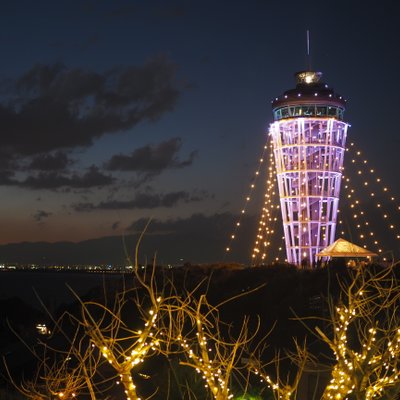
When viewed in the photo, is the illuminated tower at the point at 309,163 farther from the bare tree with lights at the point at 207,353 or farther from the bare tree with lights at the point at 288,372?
the bare tree with lights at the point at 207,353

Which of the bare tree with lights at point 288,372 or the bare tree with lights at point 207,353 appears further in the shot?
the bare tree with lights at point 288,372

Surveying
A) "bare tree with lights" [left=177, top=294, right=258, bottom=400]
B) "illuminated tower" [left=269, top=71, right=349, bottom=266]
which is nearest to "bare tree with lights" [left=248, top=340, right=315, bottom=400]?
"bare tree with lights" [left=177, top=294, right=258, bottom=400]

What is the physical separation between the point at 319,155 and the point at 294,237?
4733 millimetres

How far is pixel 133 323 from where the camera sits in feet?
109

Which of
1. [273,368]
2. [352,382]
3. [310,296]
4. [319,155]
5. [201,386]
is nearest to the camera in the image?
[352,382]

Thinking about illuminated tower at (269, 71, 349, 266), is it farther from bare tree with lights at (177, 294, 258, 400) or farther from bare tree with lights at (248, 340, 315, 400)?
bare tree with lights at (177, 294, 258, 400)

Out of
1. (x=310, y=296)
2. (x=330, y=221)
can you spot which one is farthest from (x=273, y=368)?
(x=330, y=221)

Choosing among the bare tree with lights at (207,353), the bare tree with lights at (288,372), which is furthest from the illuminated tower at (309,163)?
the bare tree with lights at (207,353)

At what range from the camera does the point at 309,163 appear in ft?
125

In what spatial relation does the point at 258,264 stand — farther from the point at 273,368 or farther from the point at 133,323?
the point at 273,368

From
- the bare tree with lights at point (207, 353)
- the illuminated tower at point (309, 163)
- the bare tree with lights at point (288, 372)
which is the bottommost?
the bare tree with lights at point (288, 372)

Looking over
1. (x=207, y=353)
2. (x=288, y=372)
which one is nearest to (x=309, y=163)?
(x=288, y=372)

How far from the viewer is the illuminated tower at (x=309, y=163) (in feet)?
125

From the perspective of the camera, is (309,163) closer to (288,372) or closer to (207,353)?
(288,372)
